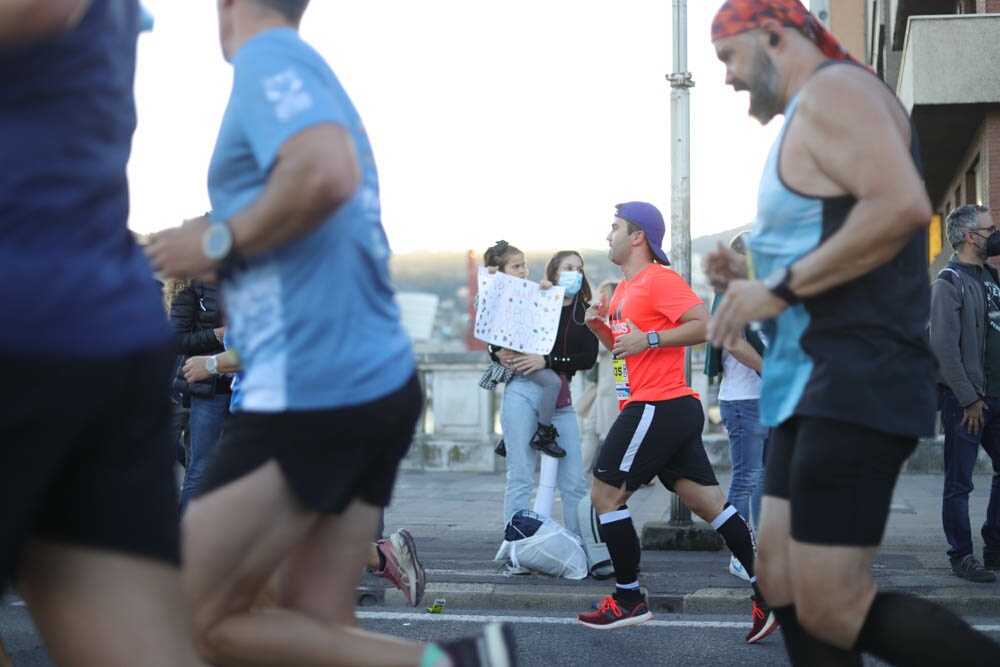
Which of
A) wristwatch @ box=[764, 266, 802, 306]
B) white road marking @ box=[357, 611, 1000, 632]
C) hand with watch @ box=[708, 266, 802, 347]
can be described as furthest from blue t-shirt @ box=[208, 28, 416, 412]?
white road marking @ box=[357, 611, 1000, 632]

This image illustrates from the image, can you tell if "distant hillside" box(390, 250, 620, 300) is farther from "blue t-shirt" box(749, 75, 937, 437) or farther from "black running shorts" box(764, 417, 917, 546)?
"black running shorts" box(764, 417, 917, 546)

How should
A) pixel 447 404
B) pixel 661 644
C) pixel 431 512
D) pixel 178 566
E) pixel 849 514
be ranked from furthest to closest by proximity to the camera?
pixel 447 404, pixel 431 512, pixel 661 644, pixel 849 514, pixel 178 566

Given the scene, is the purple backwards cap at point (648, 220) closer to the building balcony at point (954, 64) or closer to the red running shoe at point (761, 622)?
the red running shoe at point (761, 622)

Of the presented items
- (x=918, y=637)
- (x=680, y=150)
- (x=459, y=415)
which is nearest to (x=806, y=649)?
(x=918, y=637)

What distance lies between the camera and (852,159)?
2934 mm

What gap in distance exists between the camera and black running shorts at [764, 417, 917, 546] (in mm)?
2891

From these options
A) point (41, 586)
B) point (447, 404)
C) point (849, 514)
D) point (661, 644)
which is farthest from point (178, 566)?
point (447, 404)

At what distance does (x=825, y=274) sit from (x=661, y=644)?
2915 millimetres


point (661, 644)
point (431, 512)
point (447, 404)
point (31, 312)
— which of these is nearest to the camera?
point (31, 312)

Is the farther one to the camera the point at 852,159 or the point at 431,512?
the point at 431,512

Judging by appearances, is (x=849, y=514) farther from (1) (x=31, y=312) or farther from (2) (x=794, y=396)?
(1) (x=31, y=312)

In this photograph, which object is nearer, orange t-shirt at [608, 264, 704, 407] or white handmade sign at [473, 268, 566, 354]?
orange t-shirt at [608, 264, 704, 407]

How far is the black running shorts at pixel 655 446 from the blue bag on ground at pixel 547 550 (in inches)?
47.8

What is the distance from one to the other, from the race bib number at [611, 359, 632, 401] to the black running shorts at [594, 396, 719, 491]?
203 mm
